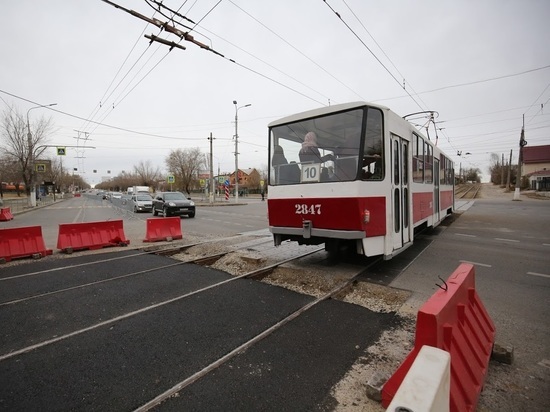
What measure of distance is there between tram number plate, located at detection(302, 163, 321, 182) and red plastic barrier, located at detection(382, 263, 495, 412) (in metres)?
3.08

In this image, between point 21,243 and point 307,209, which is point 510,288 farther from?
point 21,243

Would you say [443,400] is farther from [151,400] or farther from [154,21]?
[154,21]

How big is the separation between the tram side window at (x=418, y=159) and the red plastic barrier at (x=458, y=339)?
16.0 feet

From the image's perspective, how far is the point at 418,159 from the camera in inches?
300

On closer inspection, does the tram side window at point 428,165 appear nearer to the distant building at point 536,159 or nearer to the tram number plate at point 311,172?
the tram number plate at point 311,172

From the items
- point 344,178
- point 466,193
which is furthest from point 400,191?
point 466,193

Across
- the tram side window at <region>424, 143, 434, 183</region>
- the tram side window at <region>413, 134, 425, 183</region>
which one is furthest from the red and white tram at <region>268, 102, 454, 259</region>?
the tram side window at <region>424, 143, 434, 183</region>

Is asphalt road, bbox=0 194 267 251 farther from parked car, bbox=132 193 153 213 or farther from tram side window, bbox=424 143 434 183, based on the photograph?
tram side window, bbox=424 143 434 183

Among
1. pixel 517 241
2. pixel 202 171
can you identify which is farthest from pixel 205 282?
pixel 202 171

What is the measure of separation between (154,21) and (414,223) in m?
7.53

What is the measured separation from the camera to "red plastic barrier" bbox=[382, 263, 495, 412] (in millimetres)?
1946

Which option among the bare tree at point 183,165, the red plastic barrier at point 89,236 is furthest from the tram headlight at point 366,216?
the bare tree at point 183,165

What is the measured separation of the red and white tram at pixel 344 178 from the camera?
507cm

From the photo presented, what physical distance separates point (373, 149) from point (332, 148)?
0.72 m
